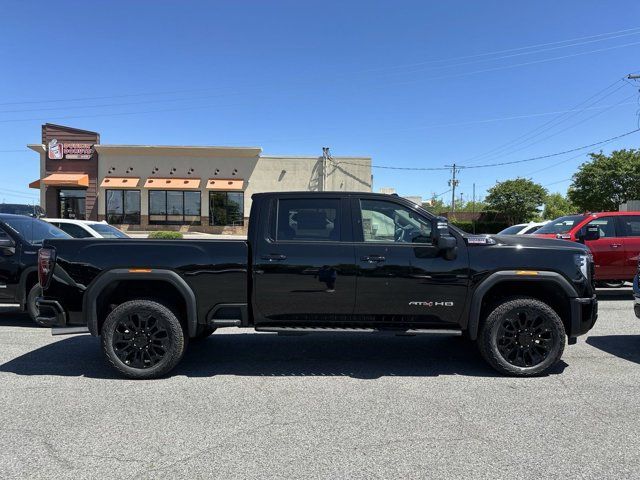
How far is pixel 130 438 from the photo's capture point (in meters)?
3.51

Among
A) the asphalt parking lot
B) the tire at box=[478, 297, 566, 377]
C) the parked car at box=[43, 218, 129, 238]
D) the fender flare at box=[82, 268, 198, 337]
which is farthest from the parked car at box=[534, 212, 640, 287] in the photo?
the parked car at box=[43, 218, 129, 238]

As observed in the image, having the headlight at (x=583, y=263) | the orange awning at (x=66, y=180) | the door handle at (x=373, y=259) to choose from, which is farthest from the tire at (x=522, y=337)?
the orange awning at (x=66, y=180)

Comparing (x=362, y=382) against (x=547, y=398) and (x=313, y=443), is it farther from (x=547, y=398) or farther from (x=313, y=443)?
(x=547, y=398)

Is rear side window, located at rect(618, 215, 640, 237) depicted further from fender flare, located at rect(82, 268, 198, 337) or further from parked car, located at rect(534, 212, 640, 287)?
fender flare, located at rect(82, 268, 198, 337)

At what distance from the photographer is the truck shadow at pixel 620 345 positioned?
5801 mm

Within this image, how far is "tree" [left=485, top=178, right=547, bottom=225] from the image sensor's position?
1751 inches

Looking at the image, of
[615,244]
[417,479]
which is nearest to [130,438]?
[417,479]

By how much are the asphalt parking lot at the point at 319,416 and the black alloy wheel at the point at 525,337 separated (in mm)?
251

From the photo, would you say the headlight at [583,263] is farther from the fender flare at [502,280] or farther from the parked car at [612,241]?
the parked car at [612,241]

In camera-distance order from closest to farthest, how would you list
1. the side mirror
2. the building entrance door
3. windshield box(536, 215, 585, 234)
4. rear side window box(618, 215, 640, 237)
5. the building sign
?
the side mirror
rear side window box(618, 215, 640, 237)
windshield box(536, 215, 585, 234)
the building sign
the building entrance door

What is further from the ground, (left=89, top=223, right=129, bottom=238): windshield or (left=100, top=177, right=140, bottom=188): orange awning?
(left=100, top=177, right=140, bottom=188): orange awning

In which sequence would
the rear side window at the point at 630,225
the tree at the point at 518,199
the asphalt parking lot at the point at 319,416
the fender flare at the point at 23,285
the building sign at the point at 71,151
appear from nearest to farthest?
1. the asphalt parking lot at the point at 319,416
2. the fender flare at the point at 23,285
3. the rear side window at the point at 630,225
4. the building sign at the point at 71,151
5. the tree at the point at 518,199

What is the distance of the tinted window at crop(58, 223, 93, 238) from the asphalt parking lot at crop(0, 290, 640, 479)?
4.30 metres

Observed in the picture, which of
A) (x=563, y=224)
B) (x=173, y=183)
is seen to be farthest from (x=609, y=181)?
(x=173, y=183)
